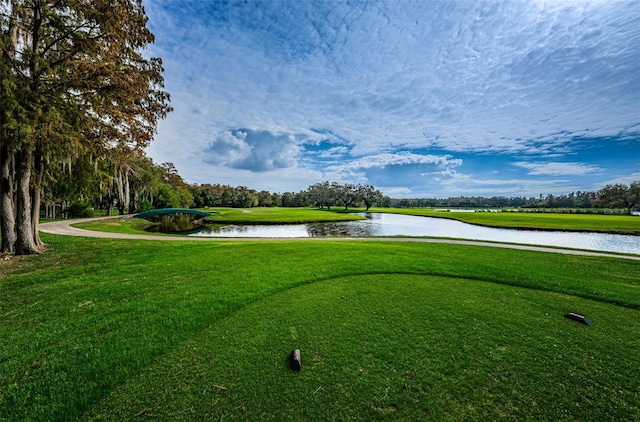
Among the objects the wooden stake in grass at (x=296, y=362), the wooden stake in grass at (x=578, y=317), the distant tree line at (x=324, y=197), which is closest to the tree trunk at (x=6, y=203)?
the wooden stake in grass at (x=296, y=362)

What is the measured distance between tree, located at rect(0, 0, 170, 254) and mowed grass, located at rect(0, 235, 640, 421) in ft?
14.6

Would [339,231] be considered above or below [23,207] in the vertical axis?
below

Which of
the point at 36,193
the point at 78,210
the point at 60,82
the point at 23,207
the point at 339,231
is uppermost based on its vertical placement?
the point at 60,82

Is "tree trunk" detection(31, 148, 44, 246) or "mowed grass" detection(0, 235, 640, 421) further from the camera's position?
"tree trunk" detection(31, 148, 44, 246)

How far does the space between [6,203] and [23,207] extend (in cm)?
55

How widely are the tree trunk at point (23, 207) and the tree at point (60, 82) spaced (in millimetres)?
27

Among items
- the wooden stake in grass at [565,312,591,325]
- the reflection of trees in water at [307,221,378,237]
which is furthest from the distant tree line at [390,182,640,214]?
the wooden stake in grass at [565,312,591,325]

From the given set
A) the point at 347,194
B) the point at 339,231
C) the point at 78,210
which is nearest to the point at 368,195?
the point at 347,194

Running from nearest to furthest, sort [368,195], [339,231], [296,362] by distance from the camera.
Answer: [296,362], [339,231], [368,195]

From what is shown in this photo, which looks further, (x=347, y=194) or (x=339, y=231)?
(x=347, y=194)

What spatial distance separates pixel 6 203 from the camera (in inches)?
394

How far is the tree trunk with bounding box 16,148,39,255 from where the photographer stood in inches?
393

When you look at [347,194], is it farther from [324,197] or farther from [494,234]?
[494,234]

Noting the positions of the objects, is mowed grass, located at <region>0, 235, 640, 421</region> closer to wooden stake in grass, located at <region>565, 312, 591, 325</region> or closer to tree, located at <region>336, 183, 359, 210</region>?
wooden stake in grass, located at <region>565, 312, 591, 325</region>
